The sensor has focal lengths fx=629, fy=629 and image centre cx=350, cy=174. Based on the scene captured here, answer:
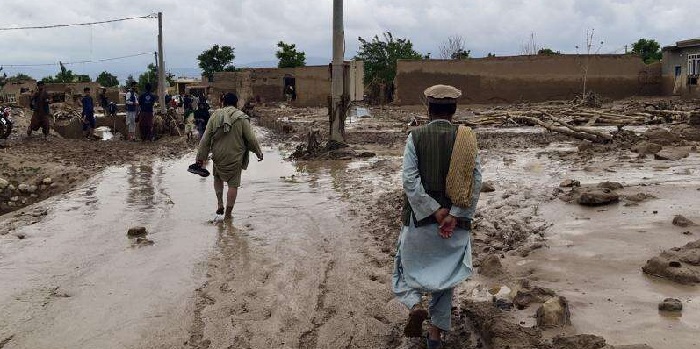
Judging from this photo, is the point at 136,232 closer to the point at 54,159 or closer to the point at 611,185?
the point at 611,185

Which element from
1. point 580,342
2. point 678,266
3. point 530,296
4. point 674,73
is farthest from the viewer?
point 674,73

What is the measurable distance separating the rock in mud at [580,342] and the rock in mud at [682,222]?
279cm

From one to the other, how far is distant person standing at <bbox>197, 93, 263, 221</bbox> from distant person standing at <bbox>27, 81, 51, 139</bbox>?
9.79m

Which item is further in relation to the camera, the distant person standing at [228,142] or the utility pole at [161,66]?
the utility pole at [161,66]

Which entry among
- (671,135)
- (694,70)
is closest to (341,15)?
(671,135)

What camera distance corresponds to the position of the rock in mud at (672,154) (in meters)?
9.41

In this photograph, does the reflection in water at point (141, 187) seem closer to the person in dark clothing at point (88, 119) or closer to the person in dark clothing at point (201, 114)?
the person in dark clothing at point (201, 114)

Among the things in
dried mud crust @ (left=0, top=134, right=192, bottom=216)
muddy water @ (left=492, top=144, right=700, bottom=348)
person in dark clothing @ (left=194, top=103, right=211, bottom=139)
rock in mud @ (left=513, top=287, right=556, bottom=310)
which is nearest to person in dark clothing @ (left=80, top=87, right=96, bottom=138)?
dried mud crust @ (left=0, top=134, right=192, bottom=216)

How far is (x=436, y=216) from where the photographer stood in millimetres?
3469

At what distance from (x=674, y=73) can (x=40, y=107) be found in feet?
77.1

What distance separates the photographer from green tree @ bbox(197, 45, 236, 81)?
A: 2339 inches

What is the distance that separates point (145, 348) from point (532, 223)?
4.00 metres

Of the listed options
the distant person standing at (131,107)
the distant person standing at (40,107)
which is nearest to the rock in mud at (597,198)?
the distant person standing at (131,107)

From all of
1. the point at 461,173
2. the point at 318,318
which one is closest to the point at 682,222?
the point at 461,173
